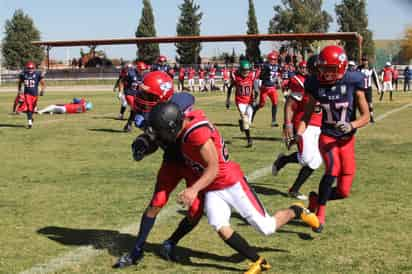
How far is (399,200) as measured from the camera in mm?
7375

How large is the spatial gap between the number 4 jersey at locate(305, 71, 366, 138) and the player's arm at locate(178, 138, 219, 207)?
1.85 m

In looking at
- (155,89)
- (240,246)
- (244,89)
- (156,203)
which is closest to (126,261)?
(156,203)

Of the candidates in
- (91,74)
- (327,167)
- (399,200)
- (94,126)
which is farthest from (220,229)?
(91,74)

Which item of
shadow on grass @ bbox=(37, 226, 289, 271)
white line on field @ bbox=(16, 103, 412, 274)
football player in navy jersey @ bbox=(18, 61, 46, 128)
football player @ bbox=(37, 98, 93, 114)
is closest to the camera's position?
white line on field @ bbox=(16, 103, 412, 274)

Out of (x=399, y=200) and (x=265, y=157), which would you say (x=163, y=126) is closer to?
(x=399, y=200)

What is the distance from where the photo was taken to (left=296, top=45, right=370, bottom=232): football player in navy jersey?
5.91 metres

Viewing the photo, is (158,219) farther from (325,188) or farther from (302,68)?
(302,68)

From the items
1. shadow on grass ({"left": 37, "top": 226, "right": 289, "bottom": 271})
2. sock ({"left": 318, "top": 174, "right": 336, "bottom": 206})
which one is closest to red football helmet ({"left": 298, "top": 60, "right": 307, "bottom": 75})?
sock ({"left": 318, "top": 174, "right": 336, "bottom": 206})

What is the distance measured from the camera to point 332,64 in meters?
5.77

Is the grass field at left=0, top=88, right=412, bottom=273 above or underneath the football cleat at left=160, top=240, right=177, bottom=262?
underneath

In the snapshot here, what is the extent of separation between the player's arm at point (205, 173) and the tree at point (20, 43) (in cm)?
7089

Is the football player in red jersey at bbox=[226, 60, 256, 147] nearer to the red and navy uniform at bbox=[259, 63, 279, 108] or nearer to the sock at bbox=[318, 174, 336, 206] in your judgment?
the red and navy uniform at bbox=[259, 63, 279, 108]

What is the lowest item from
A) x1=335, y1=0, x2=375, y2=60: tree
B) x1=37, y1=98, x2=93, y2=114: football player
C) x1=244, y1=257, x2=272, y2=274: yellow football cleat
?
x1=37, y1=98, x2=93, y2=114: football player

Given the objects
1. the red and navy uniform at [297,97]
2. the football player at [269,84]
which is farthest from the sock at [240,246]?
the football player at [269,84]
